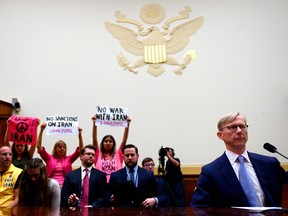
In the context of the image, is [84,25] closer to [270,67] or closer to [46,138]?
[46,138]

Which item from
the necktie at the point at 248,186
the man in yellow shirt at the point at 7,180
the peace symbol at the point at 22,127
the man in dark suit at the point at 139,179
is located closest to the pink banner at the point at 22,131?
the peace symbol at the point at 22,127

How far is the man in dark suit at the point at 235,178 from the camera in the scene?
220 cm

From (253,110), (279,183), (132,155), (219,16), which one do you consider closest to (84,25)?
(219,16)

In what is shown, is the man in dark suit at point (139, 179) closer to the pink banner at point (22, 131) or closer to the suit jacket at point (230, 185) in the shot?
the suit jacket at point (230, 185)

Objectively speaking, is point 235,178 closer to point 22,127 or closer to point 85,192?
point 85,192

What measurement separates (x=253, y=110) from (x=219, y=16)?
236cm

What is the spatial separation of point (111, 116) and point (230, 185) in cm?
347

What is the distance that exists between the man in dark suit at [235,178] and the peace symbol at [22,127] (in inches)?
147

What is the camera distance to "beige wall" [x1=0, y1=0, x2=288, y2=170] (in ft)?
27.2

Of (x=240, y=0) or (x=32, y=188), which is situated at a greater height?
(x=240, y=0)

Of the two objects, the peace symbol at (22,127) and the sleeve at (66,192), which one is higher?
A: the peace symbol at (22,127)

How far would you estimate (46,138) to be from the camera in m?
8.18

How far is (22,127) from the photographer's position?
542 centimetres

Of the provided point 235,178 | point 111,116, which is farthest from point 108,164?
point 235,178
